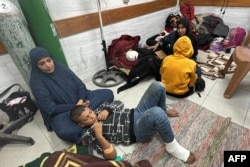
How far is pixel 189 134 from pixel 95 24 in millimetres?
1659

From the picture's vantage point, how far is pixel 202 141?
1278mm

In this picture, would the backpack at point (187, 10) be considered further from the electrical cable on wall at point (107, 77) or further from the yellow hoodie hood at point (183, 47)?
the yellow hoodie hood at point (183, 47)

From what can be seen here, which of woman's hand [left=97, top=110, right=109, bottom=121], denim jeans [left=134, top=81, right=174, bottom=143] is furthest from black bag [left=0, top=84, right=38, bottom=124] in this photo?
denim jeans [left=134, top=81, right=174, bottom=143]

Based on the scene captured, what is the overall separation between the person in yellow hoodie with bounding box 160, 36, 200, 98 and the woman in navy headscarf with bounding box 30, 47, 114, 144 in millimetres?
696

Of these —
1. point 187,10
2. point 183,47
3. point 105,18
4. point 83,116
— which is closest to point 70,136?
point 83,116

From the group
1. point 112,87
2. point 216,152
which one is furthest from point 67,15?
point 216,152

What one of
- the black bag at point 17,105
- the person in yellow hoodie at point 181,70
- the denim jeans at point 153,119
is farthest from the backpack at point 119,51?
the black bag at point 17,105

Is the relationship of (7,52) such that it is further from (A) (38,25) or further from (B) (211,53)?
(B) (211,53)

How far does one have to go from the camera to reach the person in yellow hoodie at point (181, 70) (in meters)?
1.60

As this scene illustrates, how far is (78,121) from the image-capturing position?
3.96 feet

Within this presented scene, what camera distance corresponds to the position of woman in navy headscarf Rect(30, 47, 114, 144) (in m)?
1.30

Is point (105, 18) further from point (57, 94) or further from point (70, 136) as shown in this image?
point (70, 136)

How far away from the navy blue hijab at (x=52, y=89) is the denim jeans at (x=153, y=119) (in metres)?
0.62

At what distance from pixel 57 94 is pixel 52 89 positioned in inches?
2.4
